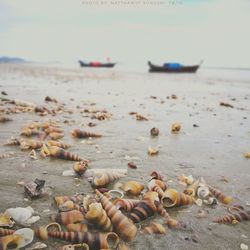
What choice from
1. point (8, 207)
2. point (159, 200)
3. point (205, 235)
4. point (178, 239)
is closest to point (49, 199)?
point (8, 207)

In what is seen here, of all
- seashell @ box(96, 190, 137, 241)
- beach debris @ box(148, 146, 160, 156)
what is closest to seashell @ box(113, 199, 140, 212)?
seashell @ box(96, 190, 137, 241)

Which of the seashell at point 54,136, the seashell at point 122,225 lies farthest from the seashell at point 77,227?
→ the seashell at point 54,136

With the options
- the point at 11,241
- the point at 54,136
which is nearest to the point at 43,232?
the point at 11,241

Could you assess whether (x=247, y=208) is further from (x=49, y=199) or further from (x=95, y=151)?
(x=95, y=151)

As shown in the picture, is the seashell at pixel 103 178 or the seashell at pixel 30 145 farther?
the seashell at pixel 30 145

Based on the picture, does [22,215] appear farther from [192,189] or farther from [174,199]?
[192,189]

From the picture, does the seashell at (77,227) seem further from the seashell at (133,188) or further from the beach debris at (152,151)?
the beach debris at (152,151)

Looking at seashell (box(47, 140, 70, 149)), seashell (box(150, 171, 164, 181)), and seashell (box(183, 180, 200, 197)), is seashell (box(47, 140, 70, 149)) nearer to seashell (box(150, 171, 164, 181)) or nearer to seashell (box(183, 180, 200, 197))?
seashell (box(150, 171, 164, 181))
